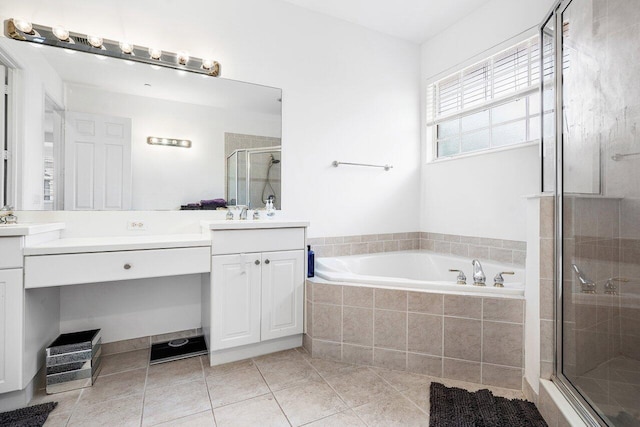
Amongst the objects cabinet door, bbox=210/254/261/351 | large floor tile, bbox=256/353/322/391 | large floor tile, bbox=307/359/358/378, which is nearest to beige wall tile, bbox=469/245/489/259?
large floor tile, bbox=307/359/358/378

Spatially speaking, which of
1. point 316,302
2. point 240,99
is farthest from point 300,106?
point 316,302

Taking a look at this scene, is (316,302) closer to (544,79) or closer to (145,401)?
(145,401)

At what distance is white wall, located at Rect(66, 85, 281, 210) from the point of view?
204 cm

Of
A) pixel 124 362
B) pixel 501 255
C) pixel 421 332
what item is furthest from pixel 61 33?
pixel 501 255

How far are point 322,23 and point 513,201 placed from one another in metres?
2.12

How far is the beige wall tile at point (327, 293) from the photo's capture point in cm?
201

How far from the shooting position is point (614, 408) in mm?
1150

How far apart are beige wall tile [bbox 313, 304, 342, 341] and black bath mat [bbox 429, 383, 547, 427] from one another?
0.63 meters

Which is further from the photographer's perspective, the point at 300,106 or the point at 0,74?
the point at 300,106

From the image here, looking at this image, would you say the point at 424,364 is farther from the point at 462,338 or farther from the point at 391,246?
the point at 391,246

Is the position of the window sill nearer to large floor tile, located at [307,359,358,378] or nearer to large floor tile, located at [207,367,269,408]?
large floor tile, located at [307,359,358,378]

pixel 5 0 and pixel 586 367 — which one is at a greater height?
pixel 5 0

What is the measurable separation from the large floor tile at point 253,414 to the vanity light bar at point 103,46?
6.92 ft

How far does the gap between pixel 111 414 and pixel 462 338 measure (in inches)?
70.7
